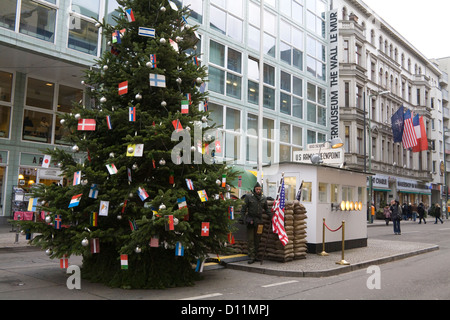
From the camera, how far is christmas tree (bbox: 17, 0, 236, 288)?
289 inches

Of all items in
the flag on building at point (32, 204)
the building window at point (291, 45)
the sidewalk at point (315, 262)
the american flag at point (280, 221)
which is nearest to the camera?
the flag on building at point (32, 204)

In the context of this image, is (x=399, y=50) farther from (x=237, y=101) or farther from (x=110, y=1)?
(x=110, y=1)

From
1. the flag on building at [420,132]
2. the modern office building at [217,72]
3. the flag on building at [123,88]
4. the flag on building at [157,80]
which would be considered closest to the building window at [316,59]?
the modern office building at [217,72]

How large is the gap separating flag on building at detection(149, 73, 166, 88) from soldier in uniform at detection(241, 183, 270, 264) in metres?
3.81

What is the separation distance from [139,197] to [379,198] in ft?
127

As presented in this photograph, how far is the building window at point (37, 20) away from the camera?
1611 cm

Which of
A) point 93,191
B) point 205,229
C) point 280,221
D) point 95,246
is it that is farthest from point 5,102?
point 205,229

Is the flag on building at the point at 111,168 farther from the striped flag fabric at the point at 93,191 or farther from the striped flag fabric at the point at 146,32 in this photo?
the striped flag fabric at the point at 146,32

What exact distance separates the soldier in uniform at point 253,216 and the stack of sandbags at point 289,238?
0.33 m

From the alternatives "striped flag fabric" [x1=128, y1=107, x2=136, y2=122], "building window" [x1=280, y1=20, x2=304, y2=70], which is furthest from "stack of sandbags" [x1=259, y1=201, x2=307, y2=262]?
"building window" [x1=280, y1=20, x2=304, y2=70]

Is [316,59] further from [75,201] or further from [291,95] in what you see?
[75,201]

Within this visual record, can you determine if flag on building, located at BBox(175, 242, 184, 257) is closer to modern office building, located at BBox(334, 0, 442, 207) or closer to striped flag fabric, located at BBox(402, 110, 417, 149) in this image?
modern office building, located at BBox(334, 0, 442, 207)
